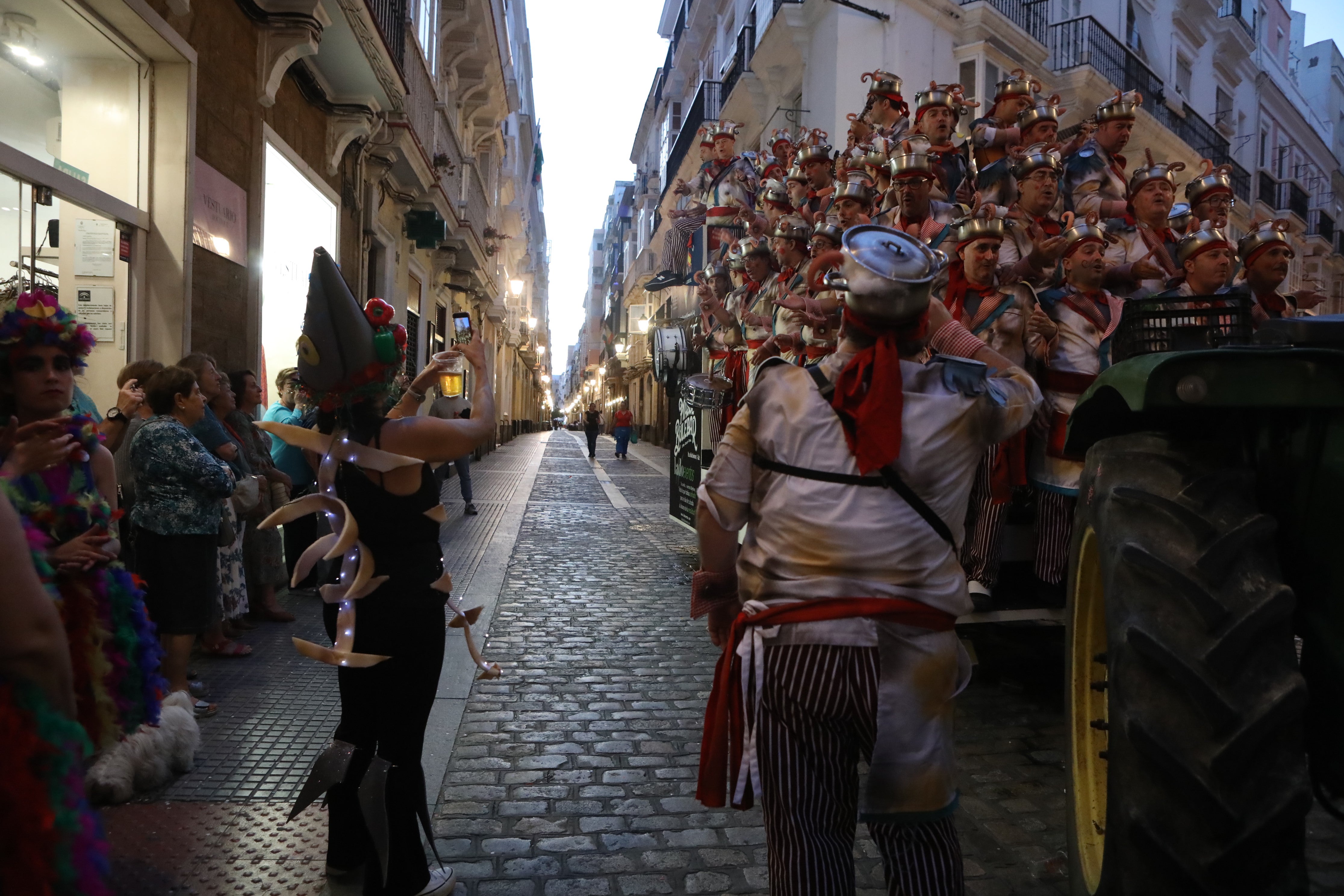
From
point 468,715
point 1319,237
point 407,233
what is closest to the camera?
point 468,715

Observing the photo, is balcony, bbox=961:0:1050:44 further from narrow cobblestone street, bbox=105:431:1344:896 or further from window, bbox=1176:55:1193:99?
narrow cobblestone street, bbox=105:431:1344:896

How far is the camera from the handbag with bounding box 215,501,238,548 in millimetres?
5035

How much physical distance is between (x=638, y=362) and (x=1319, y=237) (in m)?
27.0

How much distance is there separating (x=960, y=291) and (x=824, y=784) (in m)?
3.40

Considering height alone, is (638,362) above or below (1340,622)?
above

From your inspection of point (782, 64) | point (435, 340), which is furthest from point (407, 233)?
point (782, 64)

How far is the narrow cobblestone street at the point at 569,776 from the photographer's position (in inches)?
122

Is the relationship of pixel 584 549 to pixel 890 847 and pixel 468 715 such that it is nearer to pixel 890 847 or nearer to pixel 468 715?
pixel 468 715

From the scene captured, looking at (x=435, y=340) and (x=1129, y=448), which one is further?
(x=435, y=340)

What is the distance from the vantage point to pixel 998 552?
4.56 m

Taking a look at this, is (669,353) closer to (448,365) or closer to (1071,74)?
(448,365)

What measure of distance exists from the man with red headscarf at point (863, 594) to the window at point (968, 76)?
52.6 ft

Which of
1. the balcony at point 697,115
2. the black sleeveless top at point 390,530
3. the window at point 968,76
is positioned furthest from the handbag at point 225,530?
the balcony at point 697,115

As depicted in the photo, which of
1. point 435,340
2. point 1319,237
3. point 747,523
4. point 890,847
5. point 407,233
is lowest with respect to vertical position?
point 890,847
